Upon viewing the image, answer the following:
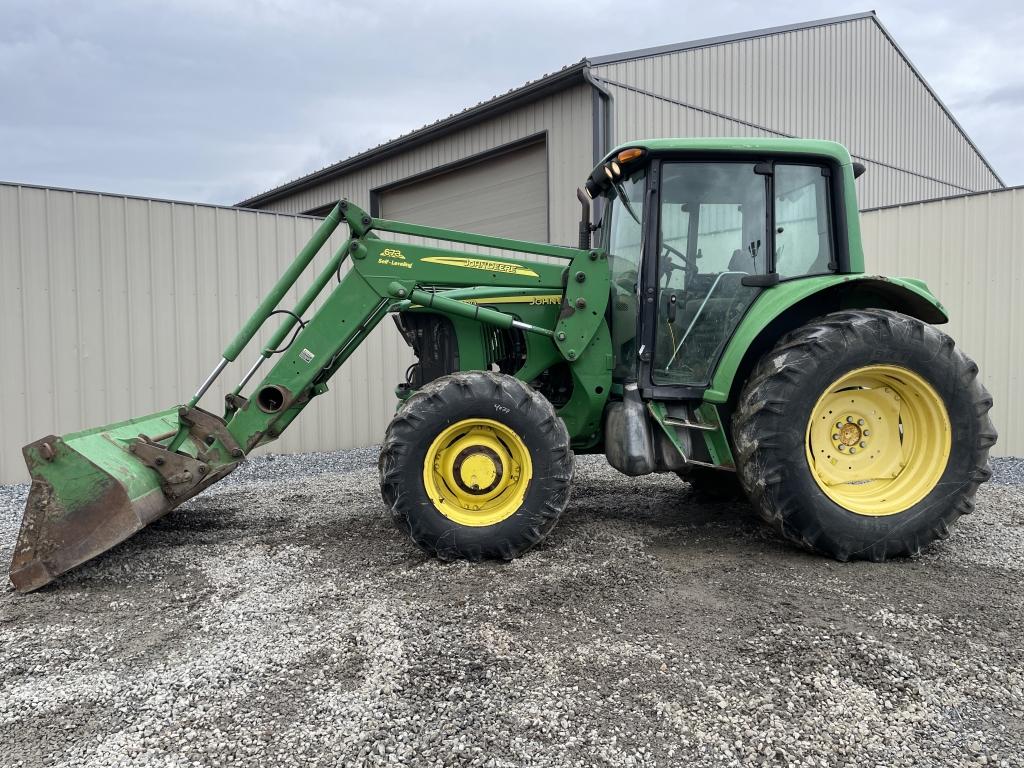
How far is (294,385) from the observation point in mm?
3551

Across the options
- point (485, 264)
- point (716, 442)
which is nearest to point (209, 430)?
point (485, 264)

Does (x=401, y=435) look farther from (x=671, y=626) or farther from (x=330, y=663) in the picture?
(x=671, y=626)

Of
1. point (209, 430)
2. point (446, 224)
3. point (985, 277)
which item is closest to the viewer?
point (209, 430)

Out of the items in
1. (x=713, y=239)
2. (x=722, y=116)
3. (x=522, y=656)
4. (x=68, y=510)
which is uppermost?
(x=722, y=116)

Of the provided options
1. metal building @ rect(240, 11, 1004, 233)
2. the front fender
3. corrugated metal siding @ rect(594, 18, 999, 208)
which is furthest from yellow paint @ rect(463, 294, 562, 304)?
Answer: corrugated metal siding @ rect(594, 18, 999, 208)

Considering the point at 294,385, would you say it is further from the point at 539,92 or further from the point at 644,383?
the point at 539,92

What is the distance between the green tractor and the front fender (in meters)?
0.02

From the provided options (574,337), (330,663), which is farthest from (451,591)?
(574,337)

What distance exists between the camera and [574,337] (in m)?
3.76

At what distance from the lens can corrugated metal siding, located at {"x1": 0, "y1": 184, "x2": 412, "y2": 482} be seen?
18.6 ft

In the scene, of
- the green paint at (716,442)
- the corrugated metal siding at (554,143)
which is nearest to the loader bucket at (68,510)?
the green paint at (716,442)

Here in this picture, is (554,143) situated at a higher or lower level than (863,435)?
higher

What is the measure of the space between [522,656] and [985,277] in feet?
22.6

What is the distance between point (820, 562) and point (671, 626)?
117 centimetres
